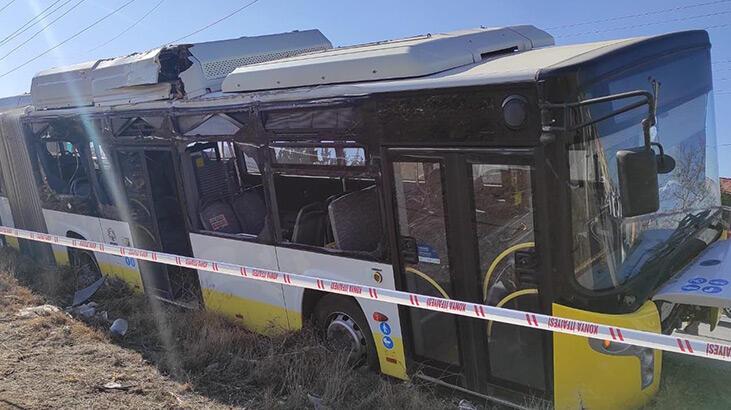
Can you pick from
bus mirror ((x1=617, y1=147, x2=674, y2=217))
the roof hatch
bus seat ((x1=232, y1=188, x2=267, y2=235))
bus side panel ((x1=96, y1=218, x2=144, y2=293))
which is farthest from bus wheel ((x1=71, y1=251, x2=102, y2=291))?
bus mirror ((x1=617, y1=147, x2=674, y2=217))

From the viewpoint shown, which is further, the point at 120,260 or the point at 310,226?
the point at 120,260

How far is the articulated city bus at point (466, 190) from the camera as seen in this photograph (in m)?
3.63

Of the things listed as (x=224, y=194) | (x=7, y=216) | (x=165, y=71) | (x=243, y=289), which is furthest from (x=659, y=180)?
(x=7, y=216)

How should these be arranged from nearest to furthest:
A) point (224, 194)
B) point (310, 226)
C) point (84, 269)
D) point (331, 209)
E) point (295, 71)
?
1. point (295, 71)
2. point (331, 209)
3. point (310, 226)
4. point (224, 194)
5. point (84, 269)

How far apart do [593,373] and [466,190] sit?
1.39 meters

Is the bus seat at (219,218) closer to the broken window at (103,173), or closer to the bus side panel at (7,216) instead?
the broken window at (103,173)

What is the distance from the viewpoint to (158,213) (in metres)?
6.95

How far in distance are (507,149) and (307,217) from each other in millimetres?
2280

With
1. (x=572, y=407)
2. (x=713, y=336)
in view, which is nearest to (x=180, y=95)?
(x=572, y=407)

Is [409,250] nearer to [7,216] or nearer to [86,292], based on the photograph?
[86,292]

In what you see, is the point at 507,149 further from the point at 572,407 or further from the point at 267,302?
the point at 267,302

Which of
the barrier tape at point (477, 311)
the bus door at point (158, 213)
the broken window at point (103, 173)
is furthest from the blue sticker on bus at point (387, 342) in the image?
the broken window at point (103, 173)

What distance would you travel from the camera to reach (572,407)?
12.7 feet

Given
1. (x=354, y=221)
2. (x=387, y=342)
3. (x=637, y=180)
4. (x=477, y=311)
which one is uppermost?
(x=637, y=180)
